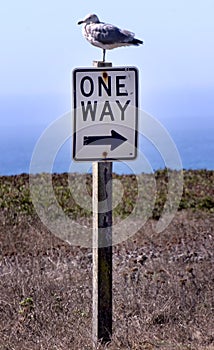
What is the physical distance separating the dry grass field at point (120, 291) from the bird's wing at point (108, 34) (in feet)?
7.20

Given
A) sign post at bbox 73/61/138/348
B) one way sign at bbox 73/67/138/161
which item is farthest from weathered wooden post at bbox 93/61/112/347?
one way sign at bbox 73/67/138/161

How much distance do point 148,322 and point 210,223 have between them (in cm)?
698

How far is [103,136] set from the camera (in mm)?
7512

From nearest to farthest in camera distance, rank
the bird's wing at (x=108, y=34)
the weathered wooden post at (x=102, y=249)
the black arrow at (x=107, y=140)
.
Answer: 1. the black arrow at (x=107, y=140)
2. the weathered wooden post at (x=102, y=249)
3. the bird's wing at (x=108, y=34)

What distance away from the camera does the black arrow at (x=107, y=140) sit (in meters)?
7.51

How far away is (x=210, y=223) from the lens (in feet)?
49.7

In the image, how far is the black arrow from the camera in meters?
7.51

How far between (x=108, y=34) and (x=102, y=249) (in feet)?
5.27

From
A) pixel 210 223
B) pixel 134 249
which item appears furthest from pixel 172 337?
pixel 210 223

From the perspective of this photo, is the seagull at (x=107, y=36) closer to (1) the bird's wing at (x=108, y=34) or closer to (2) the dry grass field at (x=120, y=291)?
(1) the bird's wing at (x=108, y=34)

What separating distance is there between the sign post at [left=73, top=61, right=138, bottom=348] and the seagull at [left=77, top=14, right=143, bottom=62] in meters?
0.20

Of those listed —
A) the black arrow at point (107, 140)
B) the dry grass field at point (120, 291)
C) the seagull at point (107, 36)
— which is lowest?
the dry grass field at point (120, 291)

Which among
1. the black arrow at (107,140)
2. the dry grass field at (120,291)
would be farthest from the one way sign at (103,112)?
the dry grass field at (120,291)

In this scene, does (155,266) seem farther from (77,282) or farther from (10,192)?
(10,192)
